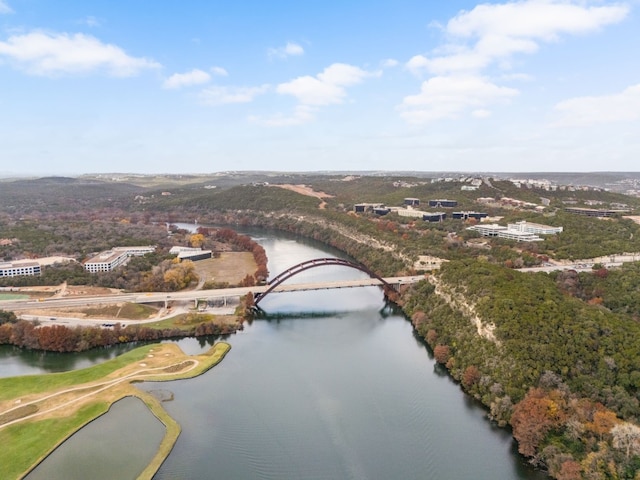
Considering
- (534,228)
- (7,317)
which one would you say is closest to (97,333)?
(7,317)

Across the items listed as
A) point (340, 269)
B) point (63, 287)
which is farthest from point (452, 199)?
point (63, 287)

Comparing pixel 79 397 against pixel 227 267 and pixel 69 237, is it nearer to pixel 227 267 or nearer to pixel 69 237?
pixel 227 267

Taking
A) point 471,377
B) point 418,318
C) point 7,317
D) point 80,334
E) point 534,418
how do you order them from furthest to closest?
point 418,318, point 7,317, point 80,334, point 471,377, point 534,418

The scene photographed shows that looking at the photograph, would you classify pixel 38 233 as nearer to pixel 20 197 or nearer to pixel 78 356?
pixel 78 356

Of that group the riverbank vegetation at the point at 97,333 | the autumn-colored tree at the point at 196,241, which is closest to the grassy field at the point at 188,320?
the riverbank vegetation at the point at 97,333

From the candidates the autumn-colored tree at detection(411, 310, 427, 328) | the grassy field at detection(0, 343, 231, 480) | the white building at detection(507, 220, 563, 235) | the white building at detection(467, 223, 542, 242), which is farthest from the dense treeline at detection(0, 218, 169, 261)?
the white building at detection(507, 220, 563, 235)

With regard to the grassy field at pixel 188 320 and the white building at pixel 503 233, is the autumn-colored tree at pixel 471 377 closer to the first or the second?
the grassy field at pixel 188 320
